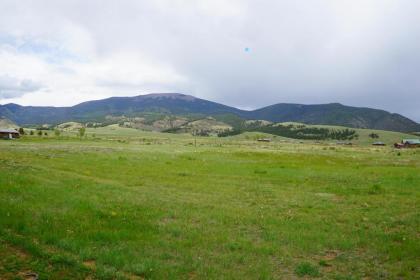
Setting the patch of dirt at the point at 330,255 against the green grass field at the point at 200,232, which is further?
the patch of dirt at the point at 330,255

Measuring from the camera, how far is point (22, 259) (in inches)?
390

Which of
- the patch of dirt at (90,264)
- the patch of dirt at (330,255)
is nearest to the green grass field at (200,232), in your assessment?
the patch of dirt at (90,264)

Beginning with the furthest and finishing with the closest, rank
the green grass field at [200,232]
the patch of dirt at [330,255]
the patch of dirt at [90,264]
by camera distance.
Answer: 1. the patch of dirt at [330,255]
2. the green grass field at [200,232]
3. the patch of dirt at [90,264]

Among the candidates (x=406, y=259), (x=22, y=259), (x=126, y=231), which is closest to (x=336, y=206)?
(x=406, y=259)

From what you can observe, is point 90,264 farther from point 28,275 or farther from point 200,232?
point 200,232

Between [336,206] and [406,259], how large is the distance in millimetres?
8796

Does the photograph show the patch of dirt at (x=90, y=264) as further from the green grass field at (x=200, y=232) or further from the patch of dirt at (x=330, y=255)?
the patch of dirt at (x=330, y=255)

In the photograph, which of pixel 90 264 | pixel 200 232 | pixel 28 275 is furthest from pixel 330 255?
pixel 28 275

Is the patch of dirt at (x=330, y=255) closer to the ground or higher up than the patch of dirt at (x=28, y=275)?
closer to the ground

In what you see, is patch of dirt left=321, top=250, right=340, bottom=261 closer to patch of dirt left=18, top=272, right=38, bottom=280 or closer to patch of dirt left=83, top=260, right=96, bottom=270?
patch of dirt left=83, top=260, right=96, bottom=270

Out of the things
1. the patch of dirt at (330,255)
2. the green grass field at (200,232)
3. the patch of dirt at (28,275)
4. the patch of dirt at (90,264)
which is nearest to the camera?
the patch of dirt at (28,275)

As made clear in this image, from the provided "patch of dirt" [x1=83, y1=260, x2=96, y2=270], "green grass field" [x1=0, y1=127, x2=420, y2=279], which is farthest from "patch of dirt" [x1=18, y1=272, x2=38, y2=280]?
"patch of dirt" [x1=83, y1=260, x2=96, y2=270]

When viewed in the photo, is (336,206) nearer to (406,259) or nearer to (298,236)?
(298,236)

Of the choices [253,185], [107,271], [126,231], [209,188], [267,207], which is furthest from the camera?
[253,185]
